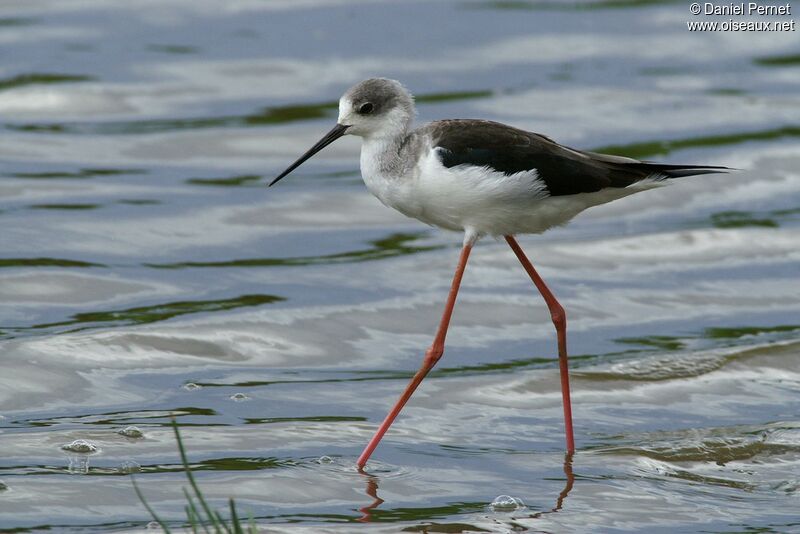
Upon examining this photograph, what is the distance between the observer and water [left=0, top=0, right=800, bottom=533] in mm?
7262

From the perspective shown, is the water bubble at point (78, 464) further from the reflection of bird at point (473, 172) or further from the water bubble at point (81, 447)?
the reflection of bird at point (473, 172)

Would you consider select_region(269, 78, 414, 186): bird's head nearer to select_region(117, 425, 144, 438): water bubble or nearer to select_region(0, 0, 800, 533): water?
select_region(0, 0, 800, 533): water

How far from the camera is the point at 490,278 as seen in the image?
11312mm

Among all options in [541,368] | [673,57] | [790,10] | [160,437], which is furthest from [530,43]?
[160,437]

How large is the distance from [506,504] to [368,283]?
4.32m

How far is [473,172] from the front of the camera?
7.23 meters

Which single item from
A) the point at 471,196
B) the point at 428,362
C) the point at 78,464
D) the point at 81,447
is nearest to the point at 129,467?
the point at 78,464

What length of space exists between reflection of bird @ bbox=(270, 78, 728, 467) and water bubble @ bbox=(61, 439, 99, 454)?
139 centimetres

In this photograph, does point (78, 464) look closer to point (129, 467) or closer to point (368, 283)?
point (129, 467)

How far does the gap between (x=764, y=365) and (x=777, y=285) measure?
1899 mm

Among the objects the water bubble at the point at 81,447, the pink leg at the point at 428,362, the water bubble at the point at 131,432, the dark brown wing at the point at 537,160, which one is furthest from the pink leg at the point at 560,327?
the water bubble at the point at 81,447

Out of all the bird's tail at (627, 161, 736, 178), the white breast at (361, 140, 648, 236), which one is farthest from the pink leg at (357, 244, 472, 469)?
the bird's tail at (627, 161, 736, 178)

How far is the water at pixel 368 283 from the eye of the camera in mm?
7262

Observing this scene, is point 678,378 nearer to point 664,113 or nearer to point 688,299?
point 688,299
